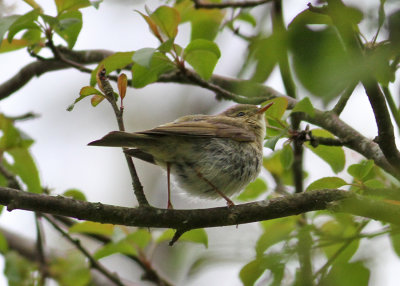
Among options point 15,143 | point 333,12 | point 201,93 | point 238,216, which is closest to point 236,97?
point 238,216

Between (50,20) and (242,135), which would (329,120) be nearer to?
(242,135)

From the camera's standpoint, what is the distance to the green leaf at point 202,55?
9.26 feet

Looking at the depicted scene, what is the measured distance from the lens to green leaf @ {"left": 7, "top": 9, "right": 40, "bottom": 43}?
266 cm

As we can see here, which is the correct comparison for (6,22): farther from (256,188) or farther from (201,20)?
(256,188)

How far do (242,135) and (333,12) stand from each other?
10.2 ft

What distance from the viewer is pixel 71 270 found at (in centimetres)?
372

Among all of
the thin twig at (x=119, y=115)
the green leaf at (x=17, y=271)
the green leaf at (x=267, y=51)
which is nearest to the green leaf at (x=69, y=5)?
the thin twig at (x=119, y=115)

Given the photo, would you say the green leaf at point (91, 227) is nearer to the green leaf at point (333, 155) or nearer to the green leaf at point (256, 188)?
the green leaf at point (256, 188)

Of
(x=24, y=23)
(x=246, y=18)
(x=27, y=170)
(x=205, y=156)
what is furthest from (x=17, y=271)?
(x=246, y=18)

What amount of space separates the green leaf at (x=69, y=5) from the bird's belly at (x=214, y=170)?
1285mm

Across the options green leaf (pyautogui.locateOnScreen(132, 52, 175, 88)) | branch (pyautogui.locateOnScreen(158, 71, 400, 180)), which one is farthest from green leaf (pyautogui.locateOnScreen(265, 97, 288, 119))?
green leaf (pyautogui.locateOnScreen(132, 52, 175, 88))

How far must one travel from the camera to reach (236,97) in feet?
11.4

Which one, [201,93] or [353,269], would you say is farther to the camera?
[201,93]

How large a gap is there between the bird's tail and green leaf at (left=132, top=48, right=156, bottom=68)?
21.2 inches
